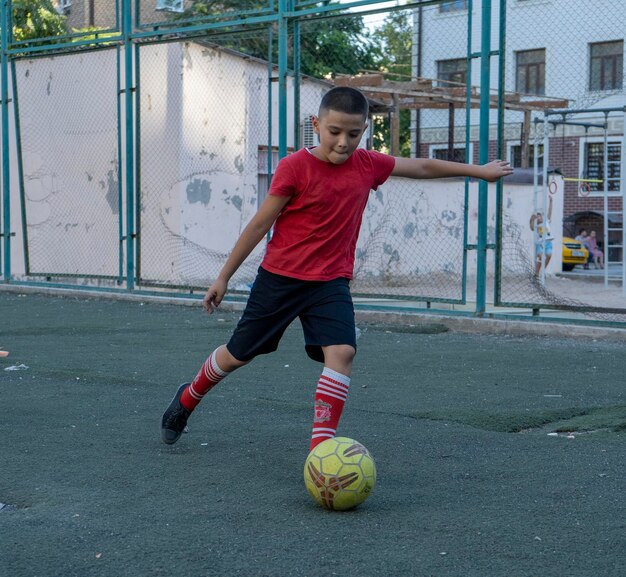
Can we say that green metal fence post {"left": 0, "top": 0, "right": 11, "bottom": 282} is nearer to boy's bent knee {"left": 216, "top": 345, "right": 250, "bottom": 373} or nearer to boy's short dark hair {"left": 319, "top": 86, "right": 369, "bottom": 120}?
boy's bent knee {"left": 216, "top": 345, "right": 250, "bottom": 373}

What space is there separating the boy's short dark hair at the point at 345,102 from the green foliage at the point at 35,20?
12.3 m

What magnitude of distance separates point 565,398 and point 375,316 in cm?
451

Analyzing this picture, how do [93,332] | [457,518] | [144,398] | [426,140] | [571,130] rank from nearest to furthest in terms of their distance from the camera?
[457,518]
[144,398]
[93,332]
[426,140]
[571,130]

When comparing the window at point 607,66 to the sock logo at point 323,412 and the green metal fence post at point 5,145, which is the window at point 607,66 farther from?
the sock logo at point 323,412

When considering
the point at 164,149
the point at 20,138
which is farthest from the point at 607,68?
the point at 20,138

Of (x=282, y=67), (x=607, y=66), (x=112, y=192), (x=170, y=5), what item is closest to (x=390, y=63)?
(x=607, y=66)

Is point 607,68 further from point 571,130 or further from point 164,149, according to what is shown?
point 571,130

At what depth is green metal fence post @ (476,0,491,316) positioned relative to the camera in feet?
32.2

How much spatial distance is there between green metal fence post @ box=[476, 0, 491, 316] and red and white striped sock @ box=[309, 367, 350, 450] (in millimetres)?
5959

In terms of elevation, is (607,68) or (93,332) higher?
(607,68)

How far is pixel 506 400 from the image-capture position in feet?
20.0

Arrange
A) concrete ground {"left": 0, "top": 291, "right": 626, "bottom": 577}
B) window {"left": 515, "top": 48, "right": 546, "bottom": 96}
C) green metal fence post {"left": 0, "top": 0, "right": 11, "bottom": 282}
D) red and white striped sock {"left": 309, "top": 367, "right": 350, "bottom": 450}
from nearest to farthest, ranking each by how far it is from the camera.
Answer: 1. concrete ground {"left": 0, "top": 291, "right": 626, "bottom": 577}
2. red and white striped sock {"left": 309, "top": 367, "right": 350, "bottom": 450}
3. green metal fence post {"left": 0, "top": 0, "right": 11, "bottom": 282}
4. window {"left": 515, "top": 48, "right": 546, "bottom": 96}

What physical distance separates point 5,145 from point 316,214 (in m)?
11.0

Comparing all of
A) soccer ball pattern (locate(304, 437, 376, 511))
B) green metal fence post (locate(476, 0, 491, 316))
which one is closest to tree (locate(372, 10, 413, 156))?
green metal fence post (locate(476, 0, 491, 316))
